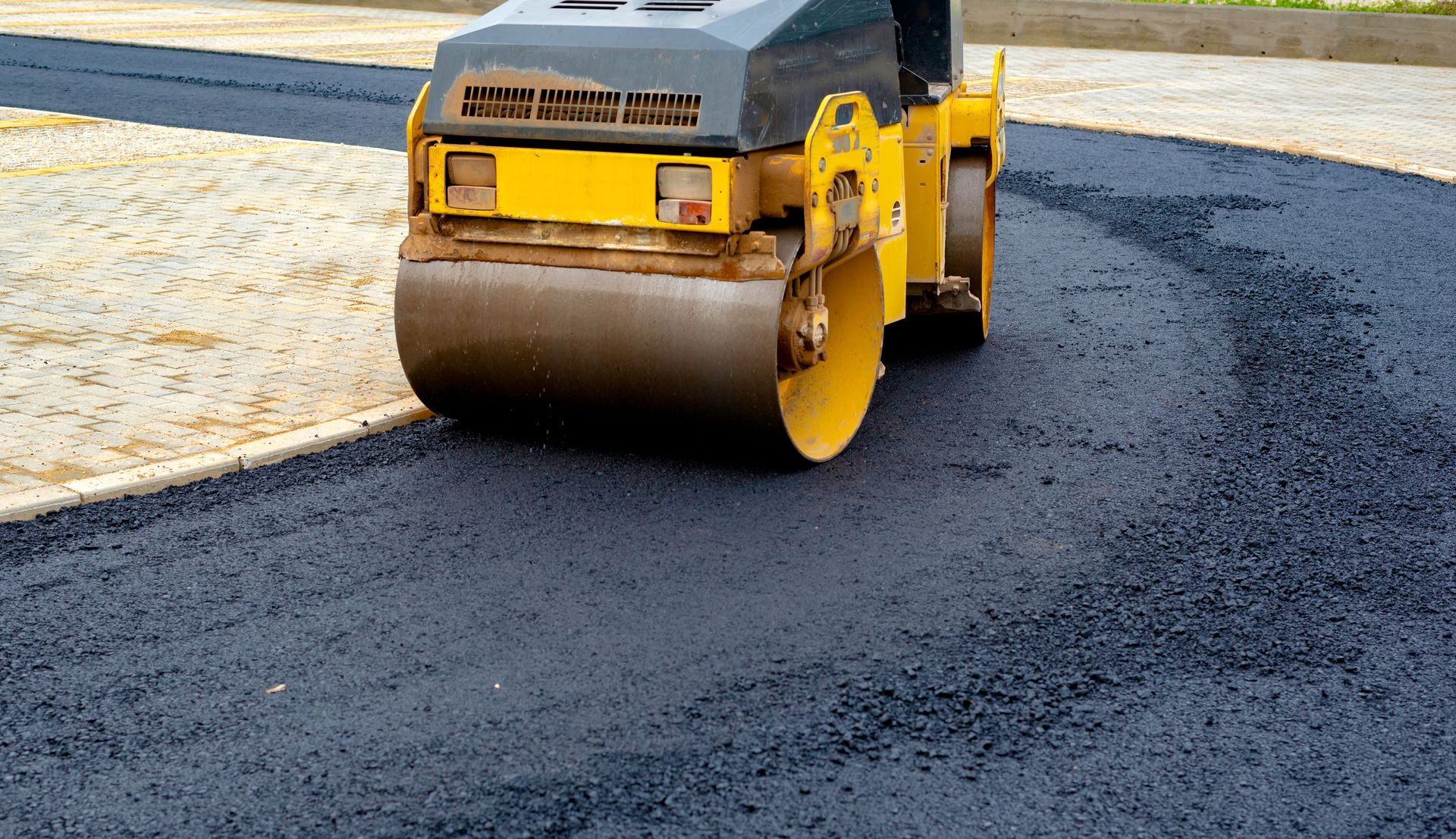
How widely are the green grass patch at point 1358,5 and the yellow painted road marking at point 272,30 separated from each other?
11.8 m

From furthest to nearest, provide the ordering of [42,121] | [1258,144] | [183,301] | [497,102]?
[1258,144] → [42,121] → [183,301] → [497,102]

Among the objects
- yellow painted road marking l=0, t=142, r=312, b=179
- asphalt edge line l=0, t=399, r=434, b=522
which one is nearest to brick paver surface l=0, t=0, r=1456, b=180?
yellow painted road marking l=0, t=142, r=312, b=179

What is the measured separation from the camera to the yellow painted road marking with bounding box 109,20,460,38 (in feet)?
70.8

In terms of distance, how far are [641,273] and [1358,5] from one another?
21.1 m

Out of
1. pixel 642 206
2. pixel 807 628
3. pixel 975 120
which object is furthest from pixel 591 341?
pixel 975 120

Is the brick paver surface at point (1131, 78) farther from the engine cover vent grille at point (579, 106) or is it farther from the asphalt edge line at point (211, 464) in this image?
the asphalt edge line at point (211, 464)

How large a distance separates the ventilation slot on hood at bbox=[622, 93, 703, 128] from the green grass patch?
19.2m

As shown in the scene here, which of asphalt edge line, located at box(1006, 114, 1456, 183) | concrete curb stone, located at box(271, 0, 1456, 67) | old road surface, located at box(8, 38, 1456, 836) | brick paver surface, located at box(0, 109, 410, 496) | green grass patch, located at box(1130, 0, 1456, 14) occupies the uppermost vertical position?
green grass patch, located at box(1130, 0, 1456, 14)

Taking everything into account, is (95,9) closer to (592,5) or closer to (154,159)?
(154,159)

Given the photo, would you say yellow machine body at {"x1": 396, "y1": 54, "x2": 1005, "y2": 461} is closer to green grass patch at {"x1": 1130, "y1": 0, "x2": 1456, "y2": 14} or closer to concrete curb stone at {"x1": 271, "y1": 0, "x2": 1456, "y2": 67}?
concrete curb stone at {"x1": 271, "y1": 0, "x2": 1456, "y2": 67}

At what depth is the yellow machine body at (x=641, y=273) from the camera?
16.0 feet

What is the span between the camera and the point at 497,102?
16.8 feet

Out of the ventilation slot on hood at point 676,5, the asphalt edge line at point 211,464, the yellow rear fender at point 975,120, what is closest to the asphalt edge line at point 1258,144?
the yellow rear fender at point 975,120

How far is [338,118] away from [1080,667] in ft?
39.5
